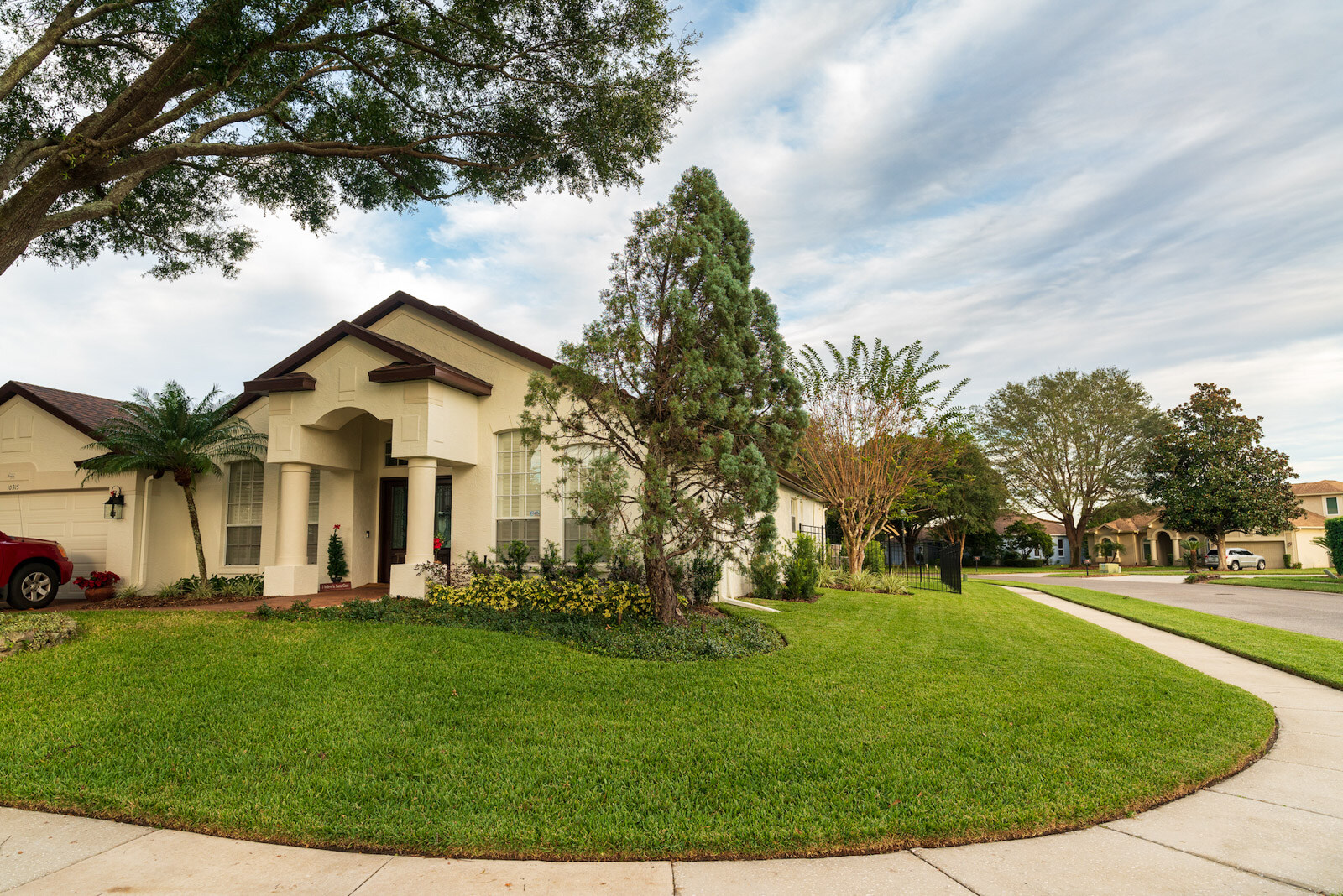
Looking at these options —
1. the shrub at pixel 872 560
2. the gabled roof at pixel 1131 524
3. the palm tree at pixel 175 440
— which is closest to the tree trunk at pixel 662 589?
the palm tree at pixel 175 440

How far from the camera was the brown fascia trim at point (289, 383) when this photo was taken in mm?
11836

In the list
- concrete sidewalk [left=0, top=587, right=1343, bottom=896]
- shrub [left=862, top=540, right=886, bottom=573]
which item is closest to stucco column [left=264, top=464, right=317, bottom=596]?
concrete sidewalk [left=0, top=587, right=1343, bottom=896]

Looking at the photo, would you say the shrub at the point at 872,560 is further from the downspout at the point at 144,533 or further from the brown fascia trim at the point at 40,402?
the brown fascia trim at the point at 40,402

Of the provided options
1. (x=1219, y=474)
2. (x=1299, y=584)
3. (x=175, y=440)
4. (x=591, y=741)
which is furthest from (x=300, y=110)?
(x=1219, y=474)

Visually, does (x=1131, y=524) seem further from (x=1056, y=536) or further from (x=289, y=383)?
(x=289, y=383)

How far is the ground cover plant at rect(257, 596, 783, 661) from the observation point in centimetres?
802

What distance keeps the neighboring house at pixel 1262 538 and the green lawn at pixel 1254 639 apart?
2737 centimetres

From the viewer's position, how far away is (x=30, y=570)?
11.7 m

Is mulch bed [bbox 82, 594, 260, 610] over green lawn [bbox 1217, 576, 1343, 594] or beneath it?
over

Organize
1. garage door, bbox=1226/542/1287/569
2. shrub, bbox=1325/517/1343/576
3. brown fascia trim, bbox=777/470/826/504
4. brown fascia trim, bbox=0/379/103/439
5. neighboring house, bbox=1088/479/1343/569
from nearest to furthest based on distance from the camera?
brown fascia trim, bbox=0/379/103/439
brown fascia trim, bbox=777/470/826/504
shrub, bbox=1325/517/1343/576
neighboring house, bbox=1088/479/1343/569
garage door, bbox=1226/542/1287/569

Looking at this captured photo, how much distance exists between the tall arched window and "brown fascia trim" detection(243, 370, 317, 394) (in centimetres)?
352

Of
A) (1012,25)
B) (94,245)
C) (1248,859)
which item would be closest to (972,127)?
(1012,25)

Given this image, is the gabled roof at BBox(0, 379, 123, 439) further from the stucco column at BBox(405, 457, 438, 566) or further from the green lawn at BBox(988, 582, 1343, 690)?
the green lawn at BBox(988, 582, 1343, 690)

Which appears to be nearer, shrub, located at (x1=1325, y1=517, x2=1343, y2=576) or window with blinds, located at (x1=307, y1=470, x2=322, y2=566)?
window with blinds, located at (x1=307, y1=470, x2=322, y2=566)
